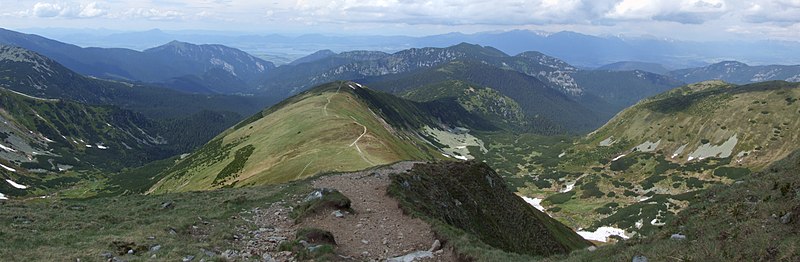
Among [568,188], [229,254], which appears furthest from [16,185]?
[568,188]

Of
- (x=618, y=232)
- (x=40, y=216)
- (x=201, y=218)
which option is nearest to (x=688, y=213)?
(x=201, y=218)

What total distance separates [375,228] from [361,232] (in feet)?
4.47

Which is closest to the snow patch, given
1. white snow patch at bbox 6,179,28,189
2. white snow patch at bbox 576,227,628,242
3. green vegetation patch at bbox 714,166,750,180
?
green vegetation patch at bbox 714,166,750,180

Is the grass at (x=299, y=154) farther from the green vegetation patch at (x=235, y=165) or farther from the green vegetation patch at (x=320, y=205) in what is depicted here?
the green vegetation patch at (x=320, y=205)

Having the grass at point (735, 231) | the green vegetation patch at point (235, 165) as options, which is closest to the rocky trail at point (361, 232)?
the grass at point (735, 231)

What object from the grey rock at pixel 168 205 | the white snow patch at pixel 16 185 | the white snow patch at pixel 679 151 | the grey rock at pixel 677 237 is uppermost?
the grey rock at pixel 677 237

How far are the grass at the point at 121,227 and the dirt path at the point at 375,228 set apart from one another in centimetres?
673

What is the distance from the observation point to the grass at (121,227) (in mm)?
23047

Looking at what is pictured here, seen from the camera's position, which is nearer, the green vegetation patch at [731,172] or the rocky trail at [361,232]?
the rocky trail at [361,232]

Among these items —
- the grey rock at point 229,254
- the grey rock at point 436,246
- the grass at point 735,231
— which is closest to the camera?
the grass at point 735,231

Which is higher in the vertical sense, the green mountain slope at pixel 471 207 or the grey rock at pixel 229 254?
the grey rock at pixel 229 254

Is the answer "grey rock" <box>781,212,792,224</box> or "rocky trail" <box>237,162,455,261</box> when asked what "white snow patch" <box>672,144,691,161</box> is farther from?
"grey rock" <box>781,212,792,224</box>

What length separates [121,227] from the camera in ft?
95.5

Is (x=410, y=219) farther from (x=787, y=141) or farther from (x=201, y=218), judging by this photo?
(x=787, y=141)
